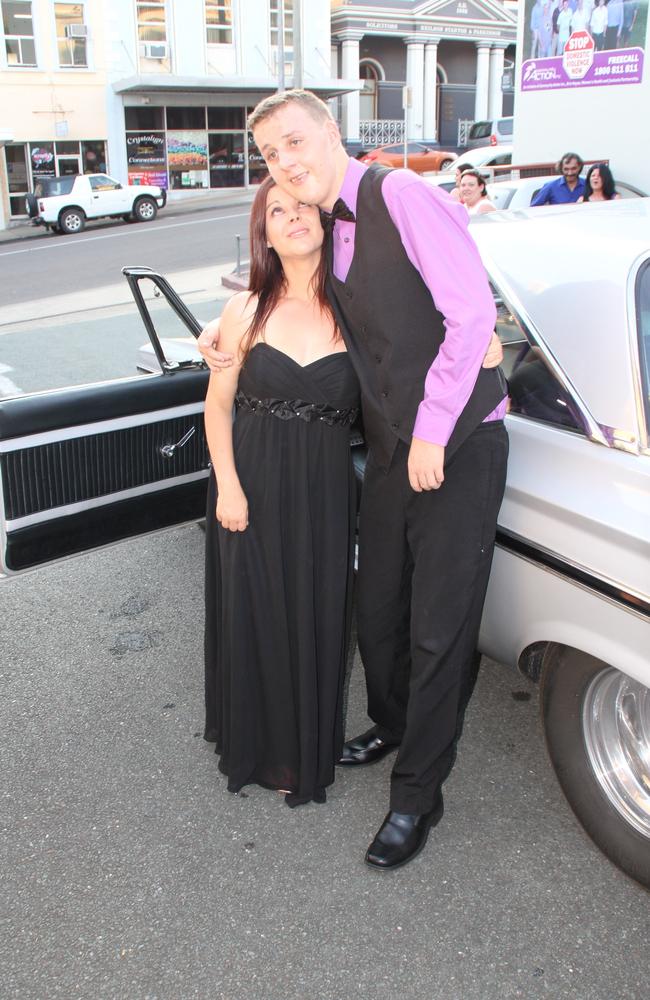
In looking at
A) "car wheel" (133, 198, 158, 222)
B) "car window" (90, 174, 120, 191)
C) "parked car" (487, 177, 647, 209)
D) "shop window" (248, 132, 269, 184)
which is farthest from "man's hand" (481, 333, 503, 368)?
"shop window" (248, 132, 269, 184)

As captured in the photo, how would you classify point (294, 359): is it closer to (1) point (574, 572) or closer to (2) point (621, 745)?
(1) point (574, 572)

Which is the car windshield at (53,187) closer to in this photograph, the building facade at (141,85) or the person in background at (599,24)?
the building facade at (141,85)

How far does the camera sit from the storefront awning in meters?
26.3

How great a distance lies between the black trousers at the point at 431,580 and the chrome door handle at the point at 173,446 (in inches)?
41.1

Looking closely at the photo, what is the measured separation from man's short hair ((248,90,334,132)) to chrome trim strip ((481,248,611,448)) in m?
0.72

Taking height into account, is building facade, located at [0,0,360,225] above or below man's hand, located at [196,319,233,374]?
above

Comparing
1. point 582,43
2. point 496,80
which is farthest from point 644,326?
point 496,80

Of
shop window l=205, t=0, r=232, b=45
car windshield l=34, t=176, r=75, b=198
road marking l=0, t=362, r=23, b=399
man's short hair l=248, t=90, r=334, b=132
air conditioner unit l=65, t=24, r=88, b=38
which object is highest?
shop window l=205, t=0, r=232, b=45

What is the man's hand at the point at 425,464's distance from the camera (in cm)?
210

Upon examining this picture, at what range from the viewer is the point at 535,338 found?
7.90 ft

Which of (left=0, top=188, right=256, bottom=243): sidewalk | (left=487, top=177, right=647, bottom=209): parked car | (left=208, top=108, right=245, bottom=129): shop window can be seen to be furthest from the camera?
(left=208, top=108, right=245, bottom=129): shop window

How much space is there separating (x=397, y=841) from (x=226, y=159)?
29469 millimetres

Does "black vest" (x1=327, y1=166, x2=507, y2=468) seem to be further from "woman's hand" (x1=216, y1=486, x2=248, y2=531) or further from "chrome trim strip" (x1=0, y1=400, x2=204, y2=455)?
"chrome trim strip" (x1=0, y1=400, x2=204, y2=455)

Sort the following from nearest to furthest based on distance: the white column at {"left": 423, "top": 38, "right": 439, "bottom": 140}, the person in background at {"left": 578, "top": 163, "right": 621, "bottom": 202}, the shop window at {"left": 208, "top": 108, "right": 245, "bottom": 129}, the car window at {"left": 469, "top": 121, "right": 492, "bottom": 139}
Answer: the person in background at {"left": 578, "top": 163, "right": 621, "bottom": 202}
the shop window at {"left": 208, "top": 108, "right": 245, "bottom": 129}
the car window at {"left": 469, "top": 121, "right": 492, "bottom": 139}
the white column at {"left": 423, "top": 38, "right": 439, "bottom": 140}
